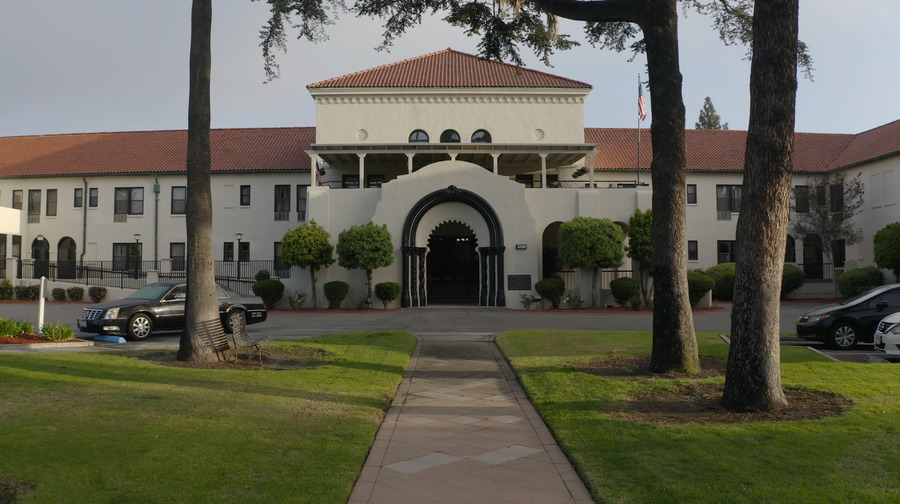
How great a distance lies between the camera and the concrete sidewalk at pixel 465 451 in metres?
5.46

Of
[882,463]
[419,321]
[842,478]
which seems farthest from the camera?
[419,321]

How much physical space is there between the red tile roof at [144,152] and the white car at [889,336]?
32.3 meters

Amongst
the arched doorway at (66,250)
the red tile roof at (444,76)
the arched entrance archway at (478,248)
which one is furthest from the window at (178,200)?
the arched entrance archway at (478,248)

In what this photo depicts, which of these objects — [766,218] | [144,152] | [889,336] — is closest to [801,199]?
[889,336]

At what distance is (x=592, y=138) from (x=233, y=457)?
1570 inches

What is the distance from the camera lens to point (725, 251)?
131 ft

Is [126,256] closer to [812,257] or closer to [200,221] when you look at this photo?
[200,221]

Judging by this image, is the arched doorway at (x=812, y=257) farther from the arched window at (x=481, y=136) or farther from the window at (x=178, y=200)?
the window at (x=178, y=200)

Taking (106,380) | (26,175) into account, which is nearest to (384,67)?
(26,175)

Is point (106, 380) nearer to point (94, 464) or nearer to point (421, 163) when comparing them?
point (94, 464)

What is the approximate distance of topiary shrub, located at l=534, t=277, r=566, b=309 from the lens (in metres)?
30.6

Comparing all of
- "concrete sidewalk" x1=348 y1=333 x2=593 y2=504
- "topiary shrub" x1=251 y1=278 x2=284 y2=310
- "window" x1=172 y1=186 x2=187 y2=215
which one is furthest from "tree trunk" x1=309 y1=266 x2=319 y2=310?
"concrete sidewalk" x1=348 y1=333 x2=593 y2=504

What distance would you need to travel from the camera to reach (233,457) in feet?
20.0

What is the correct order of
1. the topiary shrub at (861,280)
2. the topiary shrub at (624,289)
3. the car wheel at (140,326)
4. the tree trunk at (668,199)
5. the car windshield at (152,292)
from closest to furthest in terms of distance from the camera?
1. the tree trunk at (668,199)
2. the car wheel at (140,326)
3. the car windshield at (152,292)
4. the topiary shrub at (624,289)
5. the topiary shrub at (861,280)
